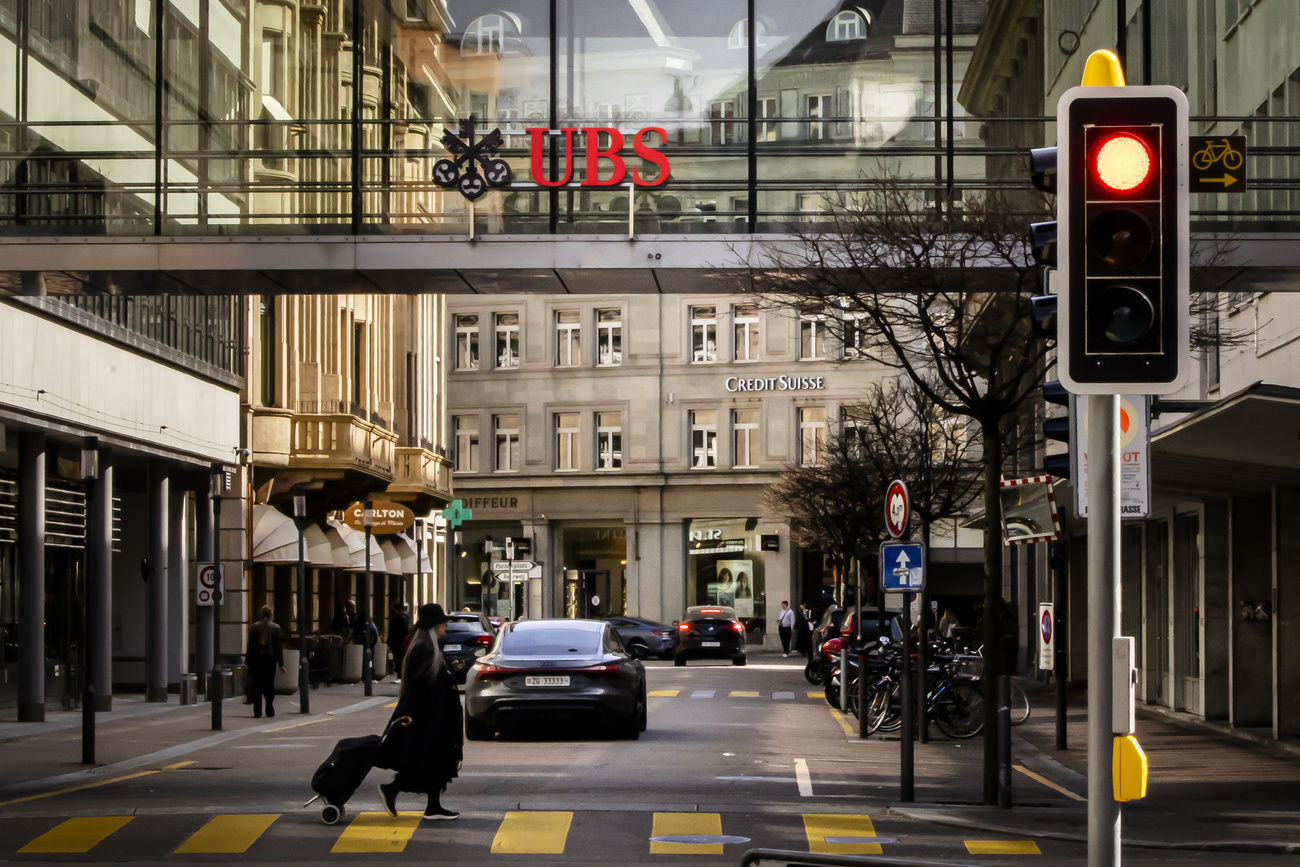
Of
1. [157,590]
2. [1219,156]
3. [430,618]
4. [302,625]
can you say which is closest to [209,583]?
[302,625]

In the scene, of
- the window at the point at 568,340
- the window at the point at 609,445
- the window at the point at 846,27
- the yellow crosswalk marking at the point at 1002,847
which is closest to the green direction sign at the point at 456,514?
the window at the point at 609,445

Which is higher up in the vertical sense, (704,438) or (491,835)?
(704,438)

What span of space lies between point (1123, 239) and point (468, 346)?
64.8 m

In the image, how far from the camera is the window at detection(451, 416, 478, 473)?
69688 mm

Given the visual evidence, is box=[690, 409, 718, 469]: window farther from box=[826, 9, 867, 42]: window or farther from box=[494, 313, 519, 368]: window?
box=[826, 9, 867, 42]: window

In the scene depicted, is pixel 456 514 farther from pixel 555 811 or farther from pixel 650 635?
pixel 555 811

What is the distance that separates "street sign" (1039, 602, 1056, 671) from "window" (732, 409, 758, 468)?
45305 mm

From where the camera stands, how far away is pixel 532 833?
1291 centimetres

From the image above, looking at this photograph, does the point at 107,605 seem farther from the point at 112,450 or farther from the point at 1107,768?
the point at 1107,768

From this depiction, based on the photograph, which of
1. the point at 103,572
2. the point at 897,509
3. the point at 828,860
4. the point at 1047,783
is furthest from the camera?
the point at 103,572

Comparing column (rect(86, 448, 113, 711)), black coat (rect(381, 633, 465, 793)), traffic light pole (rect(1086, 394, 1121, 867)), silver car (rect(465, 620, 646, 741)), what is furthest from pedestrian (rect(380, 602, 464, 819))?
column (rect(86, 448, 113, 711))

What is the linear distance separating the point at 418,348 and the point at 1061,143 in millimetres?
49383

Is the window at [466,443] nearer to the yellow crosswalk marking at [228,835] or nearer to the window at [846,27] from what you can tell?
the window at [846,27]

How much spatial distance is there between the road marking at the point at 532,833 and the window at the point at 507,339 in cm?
5613
